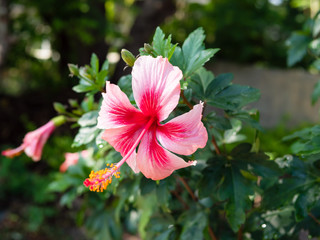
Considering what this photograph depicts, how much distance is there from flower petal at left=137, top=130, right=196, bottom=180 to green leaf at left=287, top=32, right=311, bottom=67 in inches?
37.9

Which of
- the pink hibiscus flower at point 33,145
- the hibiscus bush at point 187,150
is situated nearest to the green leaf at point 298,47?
the hibiscus bush at point 187,150

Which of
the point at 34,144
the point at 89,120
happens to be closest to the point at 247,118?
the point at 89,120

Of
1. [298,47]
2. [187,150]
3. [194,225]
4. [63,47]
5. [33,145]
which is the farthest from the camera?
[63,47]

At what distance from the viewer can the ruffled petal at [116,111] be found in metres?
0.65

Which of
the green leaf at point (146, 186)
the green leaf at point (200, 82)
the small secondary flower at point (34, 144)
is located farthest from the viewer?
the small secondary flower at point (34, 144)

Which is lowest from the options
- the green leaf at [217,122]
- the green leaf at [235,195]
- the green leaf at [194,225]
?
the green leaf at [194,225]

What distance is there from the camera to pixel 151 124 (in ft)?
2.25

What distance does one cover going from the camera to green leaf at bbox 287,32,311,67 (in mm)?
1422

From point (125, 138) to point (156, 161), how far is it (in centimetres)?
9

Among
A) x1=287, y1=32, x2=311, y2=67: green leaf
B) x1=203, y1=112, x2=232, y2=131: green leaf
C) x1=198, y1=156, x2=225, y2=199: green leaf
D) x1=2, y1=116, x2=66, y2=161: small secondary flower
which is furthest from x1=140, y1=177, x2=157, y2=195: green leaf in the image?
x1=287, y1=32, x2=311, y2=67: green leaf

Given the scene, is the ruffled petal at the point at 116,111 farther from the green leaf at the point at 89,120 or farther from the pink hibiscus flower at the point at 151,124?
the green leaf at the point at 89,120

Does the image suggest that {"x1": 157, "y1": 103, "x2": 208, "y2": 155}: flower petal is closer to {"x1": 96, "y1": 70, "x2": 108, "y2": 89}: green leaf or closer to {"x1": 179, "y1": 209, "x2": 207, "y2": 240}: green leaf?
{"x1": 96, "y1": 70, "x2": 108, "y2": 89}: green leaf

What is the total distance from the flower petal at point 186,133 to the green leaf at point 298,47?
94 centimetres

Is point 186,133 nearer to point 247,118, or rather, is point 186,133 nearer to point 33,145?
point 247,118
